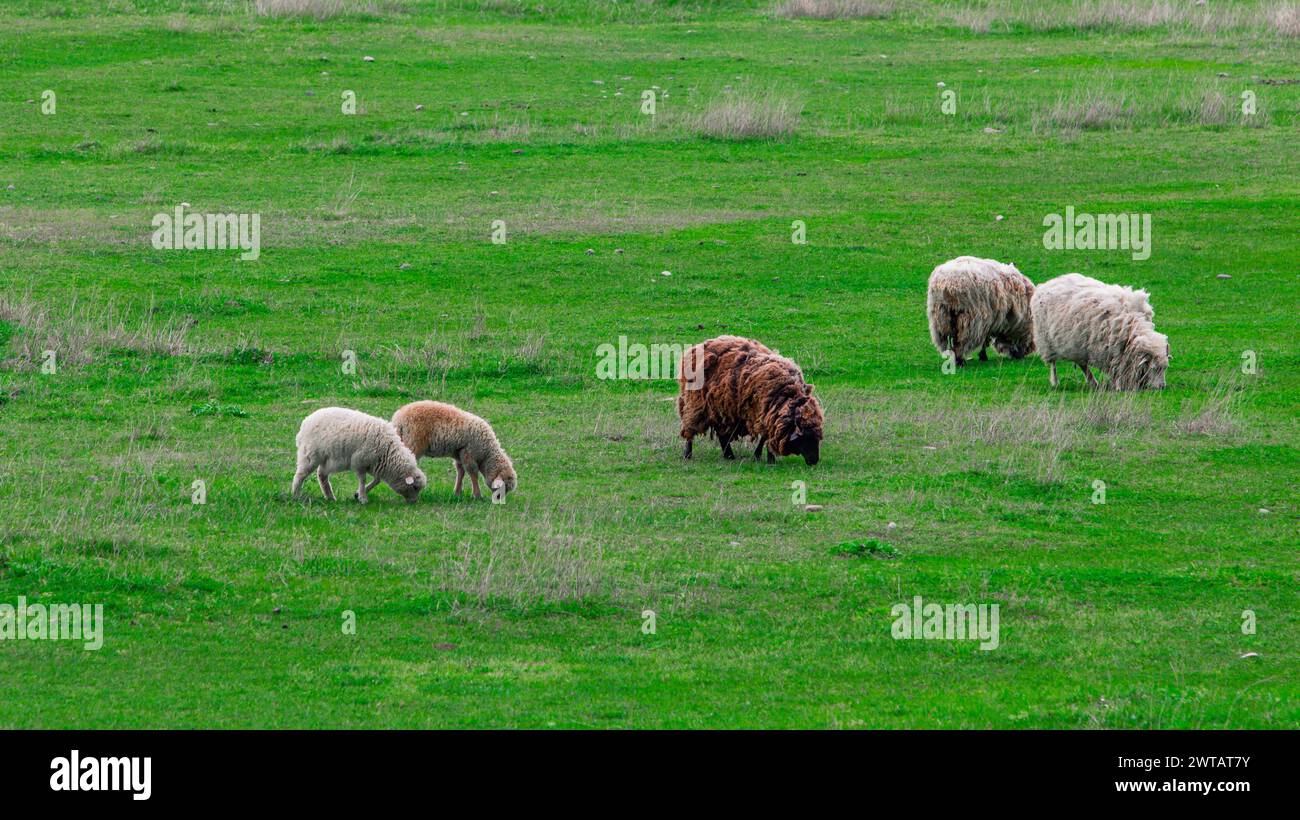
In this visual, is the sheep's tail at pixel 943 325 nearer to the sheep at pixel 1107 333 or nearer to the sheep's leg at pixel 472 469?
the sheep at pixel 1107 333

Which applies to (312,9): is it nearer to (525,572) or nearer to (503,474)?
(503,474)

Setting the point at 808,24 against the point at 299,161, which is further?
the point at 808,24

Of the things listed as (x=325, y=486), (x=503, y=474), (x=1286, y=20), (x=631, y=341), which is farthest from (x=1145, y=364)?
(x=1286, y=20)

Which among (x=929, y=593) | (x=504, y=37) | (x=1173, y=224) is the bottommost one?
(x=929, y=593)

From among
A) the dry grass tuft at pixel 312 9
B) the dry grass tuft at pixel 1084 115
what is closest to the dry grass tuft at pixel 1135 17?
the dry grass tuft at pixel 1084 115

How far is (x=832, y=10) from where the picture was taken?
175 feet

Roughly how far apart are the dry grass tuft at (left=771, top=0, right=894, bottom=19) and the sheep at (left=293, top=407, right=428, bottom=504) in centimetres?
3947

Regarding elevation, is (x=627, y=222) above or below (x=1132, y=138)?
below

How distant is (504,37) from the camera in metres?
48.4

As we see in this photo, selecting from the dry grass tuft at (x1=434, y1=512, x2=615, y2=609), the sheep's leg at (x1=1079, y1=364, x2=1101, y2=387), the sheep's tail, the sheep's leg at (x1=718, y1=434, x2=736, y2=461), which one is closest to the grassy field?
the dry grass tuft at (x1=434, y1=512, x2=615, y2=609)

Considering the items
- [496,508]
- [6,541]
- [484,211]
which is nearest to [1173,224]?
[484,211]

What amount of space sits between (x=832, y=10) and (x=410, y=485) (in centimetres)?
4011

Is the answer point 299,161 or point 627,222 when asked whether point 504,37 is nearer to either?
point 299,161

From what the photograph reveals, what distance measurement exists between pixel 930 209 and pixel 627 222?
639 centimetres
